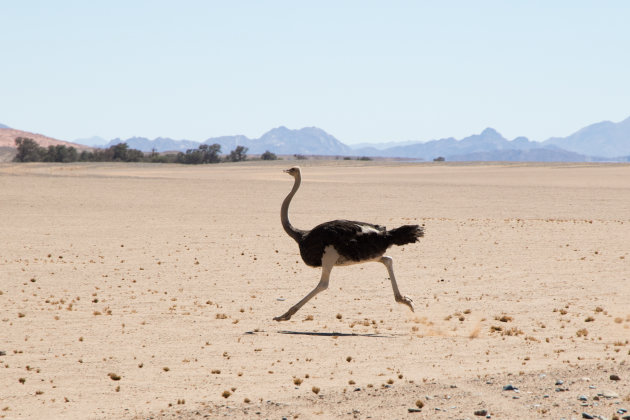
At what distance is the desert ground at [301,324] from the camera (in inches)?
373

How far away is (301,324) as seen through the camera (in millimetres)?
14461

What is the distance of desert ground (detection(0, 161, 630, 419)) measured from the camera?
9469mm

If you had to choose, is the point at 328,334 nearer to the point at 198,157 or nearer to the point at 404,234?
the point at 404,234

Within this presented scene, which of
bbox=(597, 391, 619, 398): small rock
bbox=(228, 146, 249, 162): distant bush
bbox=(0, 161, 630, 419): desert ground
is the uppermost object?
bbox=(228, 146, 249, 162): distant bush

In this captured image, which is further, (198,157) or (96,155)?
(198,157)

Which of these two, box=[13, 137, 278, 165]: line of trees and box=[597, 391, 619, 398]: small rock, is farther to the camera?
box=[13, 137, 278, 165]: line of trees

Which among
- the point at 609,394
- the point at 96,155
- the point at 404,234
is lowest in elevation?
the point at 609,394

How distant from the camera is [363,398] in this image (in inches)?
371

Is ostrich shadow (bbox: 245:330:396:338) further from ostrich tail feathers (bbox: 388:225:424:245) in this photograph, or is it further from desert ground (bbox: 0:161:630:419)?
ostrich tail feathers (bbox: 388:225:424:245)

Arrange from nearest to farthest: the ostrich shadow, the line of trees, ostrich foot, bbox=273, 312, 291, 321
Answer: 1. the ostrich shadow
2. ostrich foot, bbox=273, 312, 291, 321
3. the line of trees

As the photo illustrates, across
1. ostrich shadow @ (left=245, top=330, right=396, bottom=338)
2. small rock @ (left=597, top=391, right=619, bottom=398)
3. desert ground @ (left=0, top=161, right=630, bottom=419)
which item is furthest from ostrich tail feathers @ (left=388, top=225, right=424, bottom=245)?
small rock @ (left=597, top=391, right=619, bottom=398)

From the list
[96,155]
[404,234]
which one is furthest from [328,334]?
[96,155]

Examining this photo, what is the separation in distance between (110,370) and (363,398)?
3.62 m

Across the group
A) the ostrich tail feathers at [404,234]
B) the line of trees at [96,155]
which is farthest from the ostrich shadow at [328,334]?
the line of trees at [96,155]
